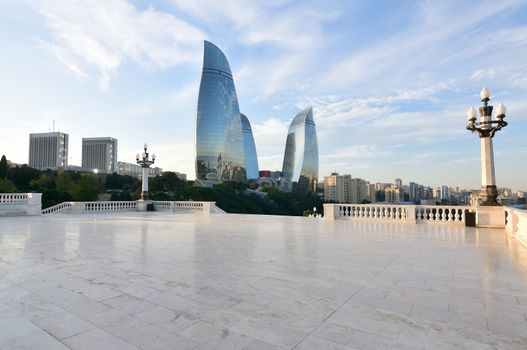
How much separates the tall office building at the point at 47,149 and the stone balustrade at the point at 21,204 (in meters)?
138

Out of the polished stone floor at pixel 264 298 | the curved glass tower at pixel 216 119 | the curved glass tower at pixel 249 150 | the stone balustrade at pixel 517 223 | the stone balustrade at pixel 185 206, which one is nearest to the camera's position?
the polished stone floor at pixel 264 298

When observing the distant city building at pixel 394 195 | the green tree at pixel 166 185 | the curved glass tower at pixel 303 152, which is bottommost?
the distant city building at pixel 394 195

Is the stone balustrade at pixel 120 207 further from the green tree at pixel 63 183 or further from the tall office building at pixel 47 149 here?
the tall office building at pixel 47 149

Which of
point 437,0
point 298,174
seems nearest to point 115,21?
point 437,0

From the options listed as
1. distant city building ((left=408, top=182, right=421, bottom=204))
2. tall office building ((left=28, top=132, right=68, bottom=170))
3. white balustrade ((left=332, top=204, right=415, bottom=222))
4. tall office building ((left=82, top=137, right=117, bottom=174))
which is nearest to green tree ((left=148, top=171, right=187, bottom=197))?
white balustrade ((left=332, top=204, right=415, bottom=222))

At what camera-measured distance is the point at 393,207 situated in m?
13.9

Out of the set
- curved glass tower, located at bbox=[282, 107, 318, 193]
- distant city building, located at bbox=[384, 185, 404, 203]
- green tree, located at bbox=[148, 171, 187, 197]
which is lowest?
distant city building, located at bbox=[384, 185, 404, 203]

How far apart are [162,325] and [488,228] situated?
12.6m

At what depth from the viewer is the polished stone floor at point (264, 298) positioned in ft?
8.94

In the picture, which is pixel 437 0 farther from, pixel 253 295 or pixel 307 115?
pixel 307 115

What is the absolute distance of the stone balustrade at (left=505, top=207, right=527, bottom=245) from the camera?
26.8 ft

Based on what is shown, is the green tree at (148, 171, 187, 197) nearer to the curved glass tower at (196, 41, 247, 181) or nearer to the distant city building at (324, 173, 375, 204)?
the curved glass tower at (196, 41, 247, 181)

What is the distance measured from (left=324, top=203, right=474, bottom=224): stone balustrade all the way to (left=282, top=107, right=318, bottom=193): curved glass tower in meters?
114

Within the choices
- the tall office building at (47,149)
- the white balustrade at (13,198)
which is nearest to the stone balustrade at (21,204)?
the white balustrade at (13,198)
